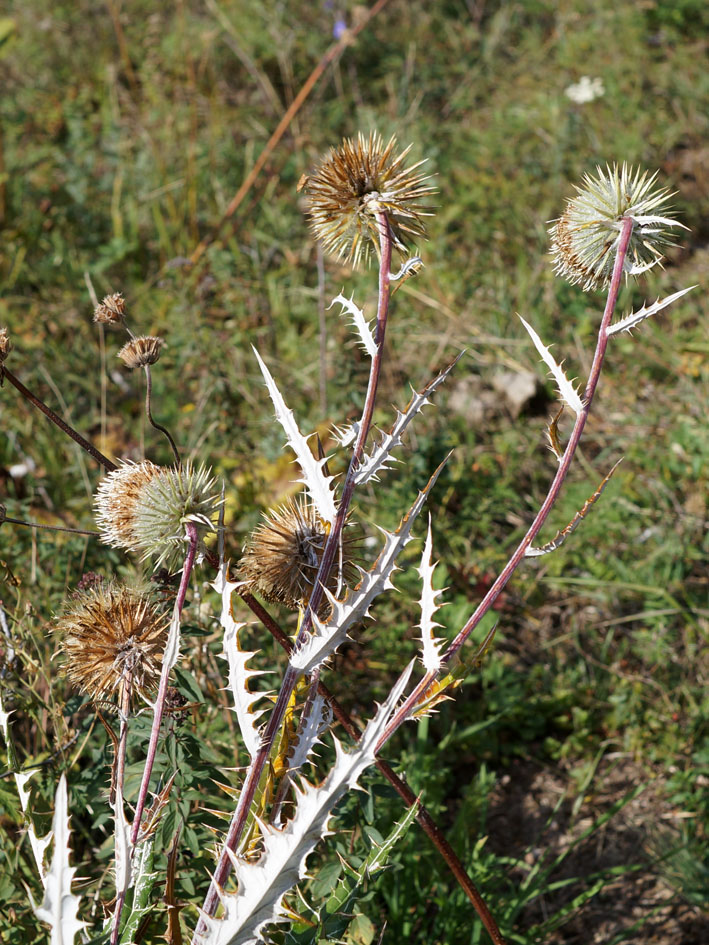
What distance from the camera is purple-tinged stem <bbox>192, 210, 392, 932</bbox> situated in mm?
1159

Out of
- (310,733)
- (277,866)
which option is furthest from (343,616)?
(277,866)

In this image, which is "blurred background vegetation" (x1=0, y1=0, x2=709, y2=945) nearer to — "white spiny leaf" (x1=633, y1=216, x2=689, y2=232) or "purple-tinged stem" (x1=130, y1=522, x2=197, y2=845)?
"purple-tinged stem" (x1=130, y1=522, x2=197, y2=845)

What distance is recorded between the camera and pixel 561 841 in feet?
8.02

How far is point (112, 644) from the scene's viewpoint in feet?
4.49

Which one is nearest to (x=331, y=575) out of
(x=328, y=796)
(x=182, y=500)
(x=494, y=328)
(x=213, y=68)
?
(x=182, y=500)

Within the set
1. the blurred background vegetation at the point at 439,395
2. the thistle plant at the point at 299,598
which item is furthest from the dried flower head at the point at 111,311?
the blurred background vegetation at the point at 439,395

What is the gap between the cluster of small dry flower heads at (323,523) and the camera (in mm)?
1333

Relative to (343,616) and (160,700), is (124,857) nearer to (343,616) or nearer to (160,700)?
(160,700)

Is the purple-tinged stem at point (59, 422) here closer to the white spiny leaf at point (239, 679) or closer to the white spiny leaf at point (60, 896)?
the white spiny leaf at point (239, 679)

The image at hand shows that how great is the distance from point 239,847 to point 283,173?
4383 mm

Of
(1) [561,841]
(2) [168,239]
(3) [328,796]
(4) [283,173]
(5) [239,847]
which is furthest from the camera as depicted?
(4) [283,173]

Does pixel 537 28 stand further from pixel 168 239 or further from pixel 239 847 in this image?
pixel 239 847

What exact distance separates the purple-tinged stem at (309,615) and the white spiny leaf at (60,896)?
19 cm

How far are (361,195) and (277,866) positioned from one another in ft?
3.39
